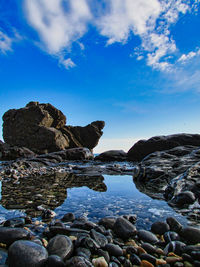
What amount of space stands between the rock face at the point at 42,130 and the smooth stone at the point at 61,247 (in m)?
52.2

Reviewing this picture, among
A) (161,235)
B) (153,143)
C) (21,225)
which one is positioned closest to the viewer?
(161,235)

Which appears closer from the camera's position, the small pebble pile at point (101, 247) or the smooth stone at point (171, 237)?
the small pebble pile at point (101, 247)

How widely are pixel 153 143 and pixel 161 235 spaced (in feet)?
91.8

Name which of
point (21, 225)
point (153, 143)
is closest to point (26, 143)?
point (153, 143)

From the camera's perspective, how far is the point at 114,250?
6.61 ft

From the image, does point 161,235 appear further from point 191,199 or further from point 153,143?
point 153,143

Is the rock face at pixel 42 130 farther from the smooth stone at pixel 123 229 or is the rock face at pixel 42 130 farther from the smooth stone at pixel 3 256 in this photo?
the smooth stone at pixel 3 256

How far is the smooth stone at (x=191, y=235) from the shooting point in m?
2.25

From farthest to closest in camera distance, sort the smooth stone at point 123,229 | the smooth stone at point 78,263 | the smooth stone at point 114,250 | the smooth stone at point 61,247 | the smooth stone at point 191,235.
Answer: the smooth stone at point 123,229
the smooth stone at point 191,235
the smooth stone at point 114,250
the smooth stone at point 61,247
the smooth stone at point 78,263

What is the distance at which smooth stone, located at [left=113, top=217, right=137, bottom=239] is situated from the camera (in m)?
2.49

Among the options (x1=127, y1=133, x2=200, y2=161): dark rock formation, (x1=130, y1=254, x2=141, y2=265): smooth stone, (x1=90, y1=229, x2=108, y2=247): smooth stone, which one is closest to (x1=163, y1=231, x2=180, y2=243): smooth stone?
(x1=130, y1=254, x2=141, y2=265): smooth stone

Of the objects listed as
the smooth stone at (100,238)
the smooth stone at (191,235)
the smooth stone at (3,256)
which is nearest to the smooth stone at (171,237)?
the smooth stone at (191,235)

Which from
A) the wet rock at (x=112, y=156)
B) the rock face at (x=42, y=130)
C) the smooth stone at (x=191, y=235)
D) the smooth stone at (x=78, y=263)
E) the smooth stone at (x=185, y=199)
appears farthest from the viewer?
the rock face at (x=42, y=130)

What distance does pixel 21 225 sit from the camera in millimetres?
2734
